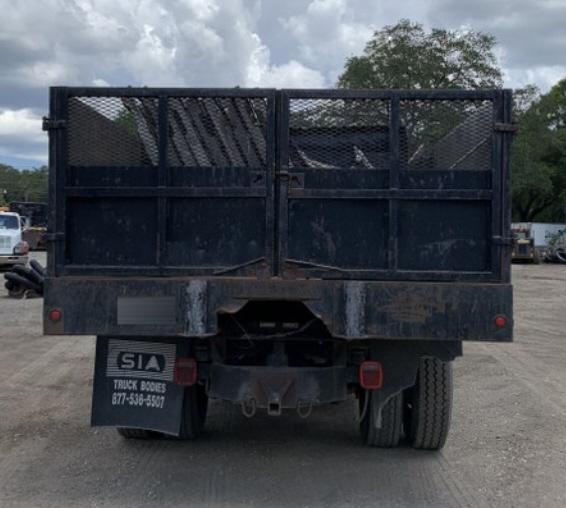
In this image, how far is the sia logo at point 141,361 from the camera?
5.45 metres

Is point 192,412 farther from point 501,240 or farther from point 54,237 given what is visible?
point 501,240

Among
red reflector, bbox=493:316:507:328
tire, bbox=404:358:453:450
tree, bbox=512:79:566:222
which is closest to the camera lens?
red reflector, bbox=493:316:507:328

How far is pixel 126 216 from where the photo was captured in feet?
16.1

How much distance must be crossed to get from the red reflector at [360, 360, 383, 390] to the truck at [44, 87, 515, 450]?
0.58m

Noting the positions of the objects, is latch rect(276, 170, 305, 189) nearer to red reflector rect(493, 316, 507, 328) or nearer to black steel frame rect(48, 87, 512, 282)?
black steel frame rect(48, 87, 512, 282)

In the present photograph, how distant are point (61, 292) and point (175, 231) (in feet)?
2.56

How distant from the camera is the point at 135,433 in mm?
6117

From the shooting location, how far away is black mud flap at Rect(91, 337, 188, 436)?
18.0 ft

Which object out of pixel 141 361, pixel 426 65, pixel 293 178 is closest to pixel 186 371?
pixel 141 361

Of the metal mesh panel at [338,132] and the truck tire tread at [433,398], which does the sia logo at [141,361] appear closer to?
the metal mesh panel at [338,132]

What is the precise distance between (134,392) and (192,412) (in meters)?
0.72

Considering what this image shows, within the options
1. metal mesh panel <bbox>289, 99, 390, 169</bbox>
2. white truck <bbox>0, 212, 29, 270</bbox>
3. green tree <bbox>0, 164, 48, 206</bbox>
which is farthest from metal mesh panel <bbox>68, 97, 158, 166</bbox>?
green tree <bbox>0, 164, 48, 206</bbox>

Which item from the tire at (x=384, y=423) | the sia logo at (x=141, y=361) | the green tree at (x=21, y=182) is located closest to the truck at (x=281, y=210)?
the sia logo at (x=141, y=361)

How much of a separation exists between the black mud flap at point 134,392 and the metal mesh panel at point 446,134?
7.33ft
